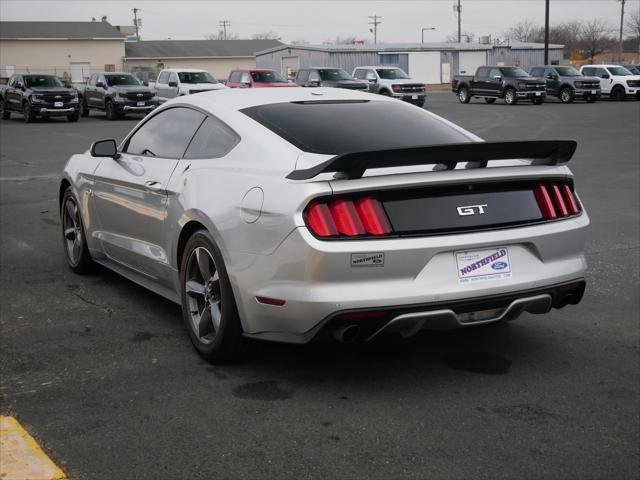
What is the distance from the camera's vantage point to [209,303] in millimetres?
5020

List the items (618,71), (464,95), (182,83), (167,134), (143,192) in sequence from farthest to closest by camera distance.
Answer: (618,71)
(464,95)
(182,83)
(167,134)
(143,192)

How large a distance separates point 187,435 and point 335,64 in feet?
239

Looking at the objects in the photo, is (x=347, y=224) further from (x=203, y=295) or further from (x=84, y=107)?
(x=84, y=107)

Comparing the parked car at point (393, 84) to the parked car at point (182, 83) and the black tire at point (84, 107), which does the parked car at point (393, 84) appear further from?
the black tire at point (84, 107)

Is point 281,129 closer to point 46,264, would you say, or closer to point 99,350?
point 99,350

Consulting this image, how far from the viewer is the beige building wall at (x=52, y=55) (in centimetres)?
7600

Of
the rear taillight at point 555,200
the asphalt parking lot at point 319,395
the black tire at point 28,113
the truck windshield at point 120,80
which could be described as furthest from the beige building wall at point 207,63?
the rear taillight at point 555,200

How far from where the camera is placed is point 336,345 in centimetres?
536

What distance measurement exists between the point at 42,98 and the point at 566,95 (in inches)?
970

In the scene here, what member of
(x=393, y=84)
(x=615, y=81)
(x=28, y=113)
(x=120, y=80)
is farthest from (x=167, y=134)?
(x=615, y=81)

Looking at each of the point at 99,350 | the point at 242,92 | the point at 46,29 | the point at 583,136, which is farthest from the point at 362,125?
the point at 46,29

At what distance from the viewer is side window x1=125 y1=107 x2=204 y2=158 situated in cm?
566

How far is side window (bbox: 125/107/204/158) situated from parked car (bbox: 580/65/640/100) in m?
39.8

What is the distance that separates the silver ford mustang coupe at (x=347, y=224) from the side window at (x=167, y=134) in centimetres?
3
